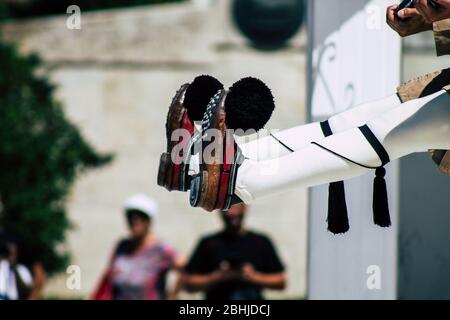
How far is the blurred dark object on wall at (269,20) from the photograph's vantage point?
873 cm

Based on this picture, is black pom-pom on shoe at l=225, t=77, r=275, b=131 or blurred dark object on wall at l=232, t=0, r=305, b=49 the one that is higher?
blurred dark object on wall at l=232, t=0, r=305, b=49

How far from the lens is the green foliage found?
338 inches

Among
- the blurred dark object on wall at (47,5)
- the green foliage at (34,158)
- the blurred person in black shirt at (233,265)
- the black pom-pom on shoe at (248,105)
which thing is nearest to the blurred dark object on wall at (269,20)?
the green foliage at (34,158)

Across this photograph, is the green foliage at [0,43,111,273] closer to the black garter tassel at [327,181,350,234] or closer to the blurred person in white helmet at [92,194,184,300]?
the blurred person in white helmet at [92,194,184,300]

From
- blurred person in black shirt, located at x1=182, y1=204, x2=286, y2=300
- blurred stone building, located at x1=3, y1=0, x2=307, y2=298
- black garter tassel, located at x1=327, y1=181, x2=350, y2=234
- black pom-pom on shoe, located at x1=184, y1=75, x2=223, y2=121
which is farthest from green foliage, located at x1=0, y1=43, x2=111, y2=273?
black garter tassel, located at x1=327, y1=181, x2=350, y2=234

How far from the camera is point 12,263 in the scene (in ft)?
20.2

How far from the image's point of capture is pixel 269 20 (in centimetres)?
878

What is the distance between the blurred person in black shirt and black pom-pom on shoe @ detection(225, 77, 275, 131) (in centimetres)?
263

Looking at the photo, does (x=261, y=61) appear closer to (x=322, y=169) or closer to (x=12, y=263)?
(x=12, y=263)

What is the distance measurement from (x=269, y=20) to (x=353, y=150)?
229 inches

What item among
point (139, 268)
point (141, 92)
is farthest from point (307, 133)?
point (141, 92)

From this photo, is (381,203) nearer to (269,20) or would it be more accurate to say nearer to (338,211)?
(338,211)

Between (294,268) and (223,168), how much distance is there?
18.3 ft
